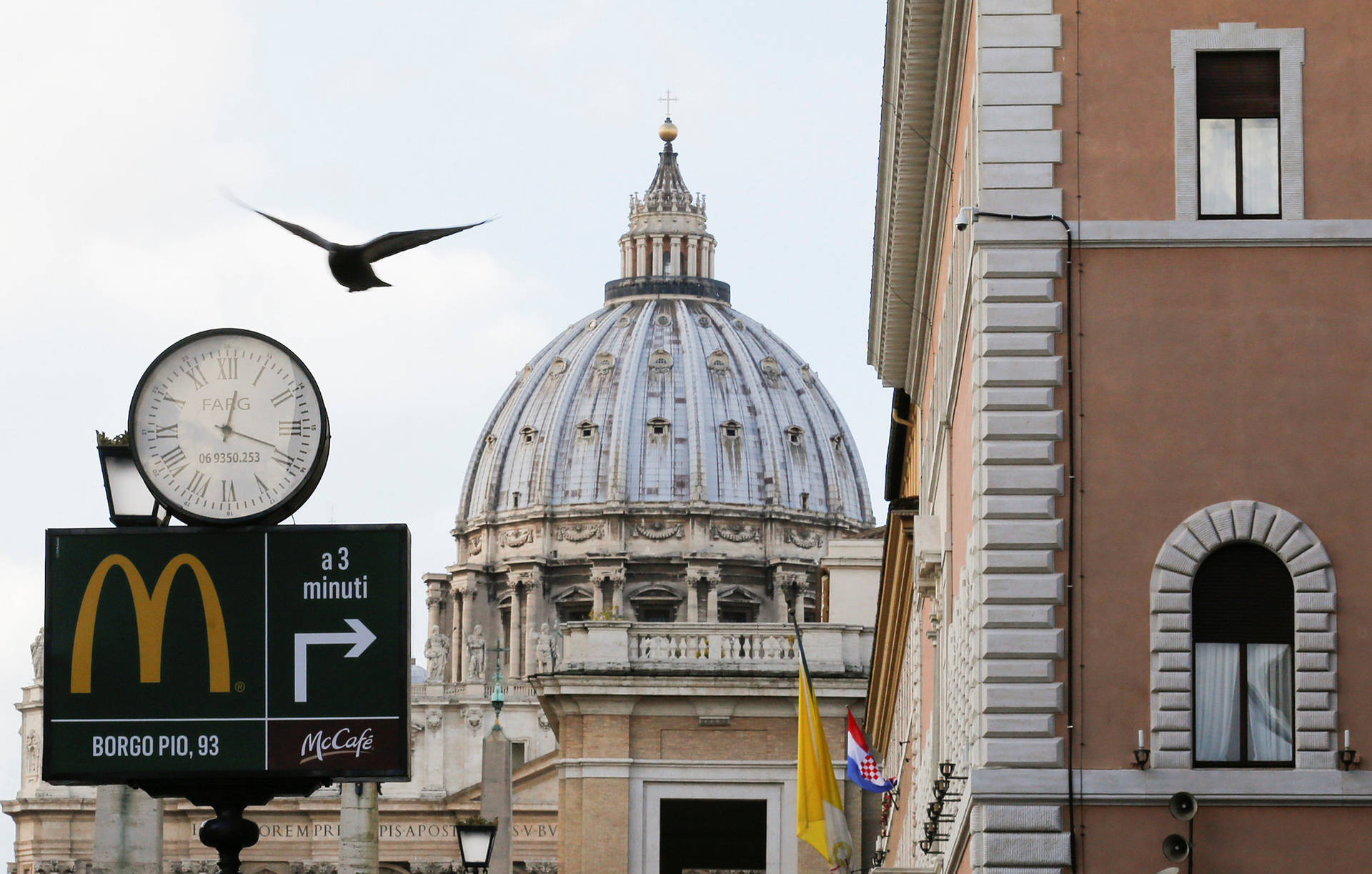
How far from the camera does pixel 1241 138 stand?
16297mm

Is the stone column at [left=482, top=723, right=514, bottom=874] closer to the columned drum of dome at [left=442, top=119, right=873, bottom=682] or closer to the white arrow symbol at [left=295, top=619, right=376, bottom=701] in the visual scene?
the white arrow symbol at [left=295, top=619, right=376, bottom=701]

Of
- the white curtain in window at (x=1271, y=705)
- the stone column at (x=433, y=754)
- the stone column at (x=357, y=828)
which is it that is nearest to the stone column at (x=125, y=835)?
the white curtain in window at (x=1271, y=705)

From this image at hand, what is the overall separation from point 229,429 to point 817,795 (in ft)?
79.9

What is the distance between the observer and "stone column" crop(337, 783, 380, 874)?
31.2m

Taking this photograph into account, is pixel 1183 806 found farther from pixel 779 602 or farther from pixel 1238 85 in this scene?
pixel 779 602

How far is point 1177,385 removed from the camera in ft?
52.8

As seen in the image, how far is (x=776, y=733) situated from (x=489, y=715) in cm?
7337

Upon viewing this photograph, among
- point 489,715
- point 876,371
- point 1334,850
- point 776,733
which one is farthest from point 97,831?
point 489,715

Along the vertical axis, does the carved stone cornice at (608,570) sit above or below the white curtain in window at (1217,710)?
above

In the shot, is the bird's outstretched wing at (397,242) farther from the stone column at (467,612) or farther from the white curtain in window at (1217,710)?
the stone column at (467,612)

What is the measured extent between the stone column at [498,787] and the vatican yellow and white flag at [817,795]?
3665 millimetres

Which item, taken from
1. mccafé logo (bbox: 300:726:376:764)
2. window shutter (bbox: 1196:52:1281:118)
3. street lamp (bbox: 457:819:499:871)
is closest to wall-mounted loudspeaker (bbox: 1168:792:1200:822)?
window shutter (bbox: 1196:52:1281:118)

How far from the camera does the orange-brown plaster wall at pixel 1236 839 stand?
15703 mm

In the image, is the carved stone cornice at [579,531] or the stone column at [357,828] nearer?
the stone column at [357,828]
